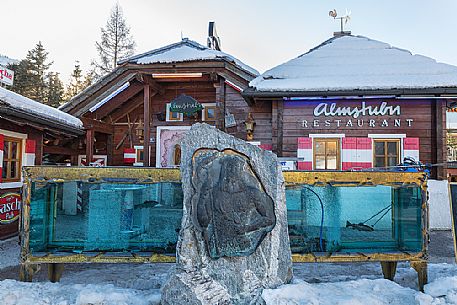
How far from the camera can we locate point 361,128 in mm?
9102

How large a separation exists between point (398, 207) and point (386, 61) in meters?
7.03

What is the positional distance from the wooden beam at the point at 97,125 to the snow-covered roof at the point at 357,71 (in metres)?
5.44

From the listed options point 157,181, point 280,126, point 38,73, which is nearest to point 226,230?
point 157,181

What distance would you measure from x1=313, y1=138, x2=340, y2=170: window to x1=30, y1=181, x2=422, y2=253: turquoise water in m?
4.98

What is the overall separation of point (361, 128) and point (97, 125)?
8.57 meters

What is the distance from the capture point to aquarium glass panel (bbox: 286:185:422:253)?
13.3 feet

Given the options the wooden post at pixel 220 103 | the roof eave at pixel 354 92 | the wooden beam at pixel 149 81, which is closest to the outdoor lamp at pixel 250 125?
the wooden post at pixel 220 103

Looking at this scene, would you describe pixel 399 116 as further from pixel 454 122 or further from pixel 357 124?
pixel 454 122

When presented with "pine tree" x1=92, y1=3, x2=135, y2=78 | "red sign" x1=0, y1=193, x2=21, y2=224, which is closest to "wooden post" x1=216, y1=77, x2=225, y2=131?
"red sign" x1=0, y1=193, x2=21, y2=224

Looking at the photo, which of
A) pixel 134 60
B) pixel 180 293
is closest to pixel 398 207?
pixel 180 293

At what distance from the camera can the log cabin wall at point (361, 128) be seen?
29.1ft

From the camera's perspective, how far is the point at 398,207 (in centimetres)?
427

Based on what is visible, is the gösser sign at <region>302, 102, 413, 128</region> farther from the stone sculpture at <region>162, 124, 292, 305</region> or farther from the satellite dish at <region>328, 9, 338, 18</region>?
the stone sculpture at <region>162, 124, 292, 305</region>

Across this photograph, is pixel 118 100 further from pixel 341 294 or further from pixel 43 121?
pixel 341 294
